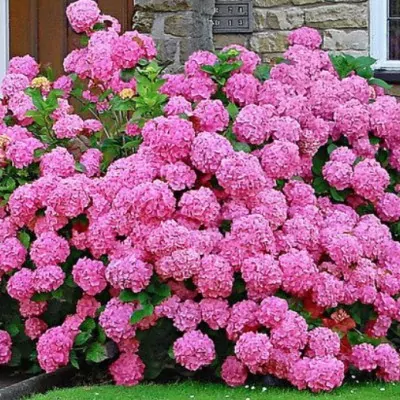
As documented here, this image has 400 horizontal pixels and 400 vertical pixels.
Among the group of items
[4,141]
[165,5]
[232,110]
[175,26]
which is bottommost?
[4,141]

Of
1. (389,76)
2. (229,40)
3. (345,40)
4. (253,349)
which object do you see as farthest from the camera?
(229,40)

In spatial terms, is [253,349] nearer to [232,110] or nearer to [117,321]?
[117,321]

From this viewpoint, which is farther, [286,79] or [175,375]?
[286,79]

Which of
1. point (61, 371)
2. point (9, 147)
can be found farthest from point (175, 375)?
point (9, 147)

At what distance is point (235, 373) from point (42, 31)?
13.7 feet

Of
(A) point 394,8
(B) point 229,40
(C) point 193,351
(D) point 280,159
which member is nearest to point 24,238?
(C) point 193,351

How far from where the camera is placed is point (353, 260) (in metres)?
5.00

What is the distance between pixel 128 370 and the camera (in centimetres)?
498

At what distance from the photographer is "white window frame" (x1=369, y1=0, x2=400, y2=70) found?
737 cm

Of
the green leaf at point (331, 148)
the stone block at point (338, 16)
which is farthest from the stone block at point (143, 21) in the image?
the green leaf at point (331, 148)

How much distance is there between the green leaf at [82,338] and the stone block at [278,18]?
3227mm

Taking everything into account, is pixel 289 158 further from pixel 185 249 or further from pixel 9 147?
pixel 9 147

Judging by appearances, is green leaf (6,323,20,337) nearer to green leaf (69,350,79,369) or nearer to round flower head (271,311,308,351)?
green leaf (69,350,79,369)

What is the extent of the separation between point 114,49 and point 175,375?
169 cm
